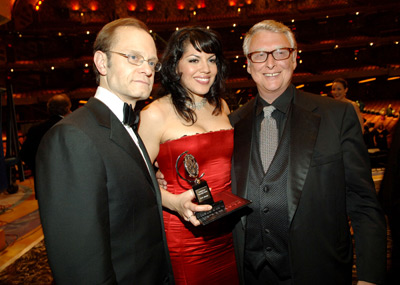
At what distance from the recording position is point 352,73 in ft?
58.4

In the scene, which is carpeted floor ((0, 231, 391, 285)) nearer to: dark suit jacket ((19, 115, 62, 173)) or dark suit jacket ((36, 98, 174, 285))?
dark suit jacket ((19, 115, 62, 173))

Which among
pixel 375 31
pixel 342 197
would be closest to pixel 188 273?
pixel 342 197

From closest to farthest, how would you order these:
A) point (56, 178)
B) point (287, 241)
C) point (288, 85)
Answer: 1. point (56, 178)
2. point (287, 241)
3. point (288, 85)

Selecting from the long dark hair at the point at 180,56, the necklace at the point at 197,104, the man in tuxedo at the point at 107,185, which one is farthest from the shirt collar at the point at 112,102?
the necklace at the point at 197,104

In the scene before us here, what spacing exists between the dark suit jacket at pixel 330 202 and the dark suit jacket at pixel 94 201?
2.76 feet

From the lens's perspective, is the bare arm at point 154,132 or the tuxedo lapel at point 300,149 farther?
the bare arm at point 154,132

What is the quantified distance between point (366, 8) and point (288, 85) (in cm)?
2042

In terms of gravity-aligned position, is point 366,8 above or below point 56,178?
above

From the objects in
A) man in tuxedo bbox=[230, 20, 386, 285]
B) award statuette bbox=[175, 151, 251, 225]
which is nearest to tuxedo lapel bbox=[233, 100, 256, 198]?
man in tuxedo bbox=[230, 20, 386, 285]

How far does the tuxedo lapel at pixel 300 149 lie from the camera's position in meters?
1.51

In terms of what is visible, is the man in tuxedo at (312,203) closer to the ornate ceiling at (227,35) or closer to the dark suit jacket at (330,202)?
the dark suit jacket at (330,202)

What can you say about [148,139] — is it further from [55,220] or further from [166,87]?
[55,220]

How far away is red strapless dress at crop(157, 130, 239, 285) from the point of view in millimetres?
1997

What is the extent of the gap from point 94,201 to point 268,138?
1.10 m
